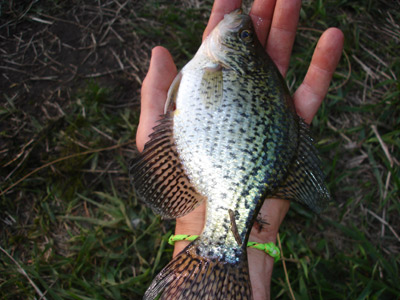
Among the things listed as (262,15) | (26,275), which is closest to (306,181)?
(262,15)

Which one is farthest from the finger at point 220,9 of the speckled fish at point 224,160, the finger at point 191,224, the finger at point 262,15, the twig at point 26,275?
the twig at point 26,275

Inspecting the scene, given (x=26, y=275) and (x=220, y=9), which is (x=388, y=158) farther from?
(x=26, y=275)

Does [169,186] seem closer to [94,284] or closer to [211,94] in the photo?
[211,94]

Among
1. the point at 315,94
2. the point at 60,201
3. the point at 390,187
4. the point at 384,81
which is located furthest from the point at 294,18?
the point at 60,201

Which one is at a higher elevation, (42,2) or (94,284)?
(42,2)

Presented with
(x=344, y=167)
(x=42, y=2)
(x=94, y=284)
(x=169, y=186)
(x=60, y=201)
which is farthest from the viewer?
(x=42, y=2)

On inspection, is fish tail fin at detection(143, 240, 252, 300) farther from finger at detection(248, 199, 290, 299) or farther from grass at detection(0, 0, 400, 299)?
grass at detection(0, 0, 400, 299)

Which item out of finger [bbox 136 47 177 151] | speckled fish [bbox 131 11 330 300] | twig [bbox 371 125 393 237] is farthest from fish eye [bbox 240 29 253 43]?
twig [bbox 371 125 393 237]
